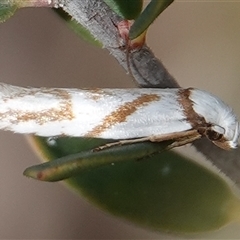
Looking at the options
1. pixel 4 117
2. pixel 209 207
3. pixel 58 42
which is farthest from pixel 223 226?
pixel 58 42

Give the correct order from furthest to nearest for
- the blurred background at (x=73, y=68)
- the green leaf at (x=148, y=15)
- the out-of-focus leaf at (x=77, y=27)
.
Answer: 1. the blurred background at (x=73, y=68)
2. the out-of-focus leaf at (x=77, y=27)
3. the green leaf at (x=148, y=15)

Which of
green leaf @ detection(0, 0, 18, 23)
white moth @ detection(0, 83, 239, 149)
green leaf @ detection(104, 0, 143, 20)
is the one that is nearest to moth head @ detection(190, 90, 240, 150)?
white moth @ detection(0, 83, 239, 149)

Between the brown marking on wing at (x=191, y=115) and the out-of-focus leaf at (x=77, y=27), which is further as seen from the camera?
the out-of-focus leaf at (x=77, y=27)

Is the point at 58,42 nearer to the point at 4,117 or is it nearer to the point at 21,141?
the point at 21,141

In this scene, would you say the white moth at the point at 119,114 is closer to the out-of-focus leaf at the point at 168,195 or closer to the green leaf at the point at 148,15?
the green leaf at the point at 148,15

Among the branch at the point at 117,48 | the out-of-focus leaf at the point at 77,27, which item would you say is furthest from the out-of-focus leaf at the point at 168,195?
the out-of-focus leaf at the point at 77,27

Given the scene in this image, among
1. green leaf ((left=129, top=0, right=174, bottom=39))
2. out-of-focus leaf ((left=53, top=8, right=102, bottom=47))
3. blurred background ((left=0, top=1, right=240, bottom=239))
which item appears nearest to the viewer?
green leaf ((left=129, top=0, right=174, bottom=39))

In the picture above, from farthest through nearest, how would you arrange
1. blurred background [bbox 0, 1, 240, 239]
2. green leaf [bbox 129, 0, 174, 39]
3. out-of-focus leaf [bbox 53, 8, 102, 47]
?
blurred background [bbox 0, 1, 240, 239] < out-of-focus leaf [bbox 53, 8, 102, 47] < green leaf [bbox 129, 0, 174, 39]

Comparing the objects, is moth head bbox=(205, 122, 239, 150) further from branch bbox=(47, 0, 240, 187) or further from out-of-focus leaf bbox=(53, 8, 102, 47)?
out-of-focus leaf bbox=(53, 8, 102, 47)
